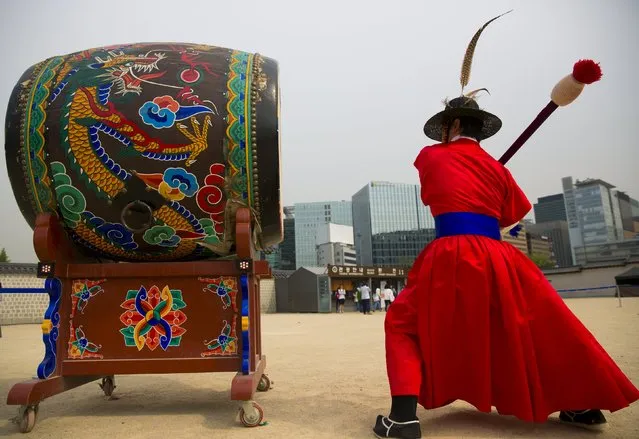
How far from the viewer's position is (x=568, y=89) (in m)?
2.60

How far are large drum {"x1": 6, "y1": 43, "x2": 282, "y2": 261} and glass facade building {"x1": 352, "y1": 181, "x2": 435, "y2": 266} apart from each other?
221ft

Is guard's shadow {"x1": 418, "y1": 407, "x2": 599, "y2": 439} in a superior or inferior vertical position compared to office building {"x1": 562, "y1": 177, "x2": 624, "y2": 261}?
inferior

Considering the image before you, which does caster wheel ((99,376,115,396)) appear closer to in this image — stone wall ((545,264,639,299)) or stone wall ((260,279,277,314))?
stone wall ((260,279,277,314))

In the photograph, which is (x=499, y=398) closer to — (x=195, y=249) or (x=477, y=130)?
(x=477, y=130)

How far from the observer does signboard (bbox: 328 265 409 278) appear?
2416 centimetres

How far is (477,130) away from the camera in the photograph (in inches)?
114

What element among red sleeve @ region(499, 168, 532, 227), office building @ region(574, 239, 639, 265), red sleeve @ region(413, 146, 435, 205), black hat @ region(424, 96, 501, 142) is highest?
office building @ region(574, 239, 639, 265)

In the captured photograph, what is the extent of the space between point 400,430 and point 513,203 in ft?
4.66

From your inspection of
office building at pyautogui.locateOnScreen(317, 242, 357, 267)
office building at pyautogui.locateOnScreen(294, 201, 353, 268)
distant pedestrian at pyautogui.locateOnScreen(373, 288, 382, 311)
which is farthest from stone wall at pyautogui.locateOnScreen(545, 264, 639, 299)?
office building at pyautogui.locateOnScreen(294, 201, 353, 268)

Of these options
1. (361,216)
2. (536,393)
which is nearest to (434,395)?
(536,393)

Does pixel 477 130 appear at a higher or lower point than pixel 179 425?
higher

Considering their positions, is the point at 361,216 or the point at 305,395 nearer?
the point at 305,395

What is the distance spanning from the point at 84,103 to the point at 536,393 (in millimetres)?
3145

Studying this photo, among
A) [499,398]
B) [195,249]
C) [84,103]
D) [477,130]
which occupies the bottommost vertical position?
[499,398]
